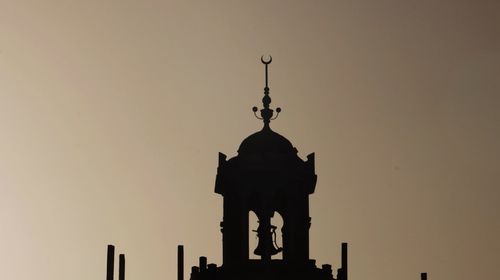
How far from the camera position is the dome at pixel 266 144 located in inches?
1779

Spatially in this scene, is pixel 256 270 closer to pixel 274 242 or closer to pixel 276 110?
pixel 274 242

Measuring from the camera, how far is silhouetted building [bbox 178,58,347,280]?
146 ft

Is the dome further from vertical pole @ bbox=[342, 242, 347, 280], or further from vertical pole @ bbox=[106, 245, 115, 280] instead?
vertical pole @ bbox=[106, 245, 115, 280]

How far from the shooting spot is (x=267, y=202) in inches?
1773

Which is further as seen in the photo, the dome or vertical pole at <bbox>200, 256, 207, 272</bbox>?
the dome

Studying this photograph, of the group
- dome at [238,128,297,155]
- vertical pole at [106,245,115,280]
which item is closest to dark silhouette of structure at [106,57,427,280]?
dome at [238,128,297,155]

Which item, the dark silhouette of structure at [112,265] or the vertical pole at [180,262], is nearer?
the dark silhouette of structure at [112,265]

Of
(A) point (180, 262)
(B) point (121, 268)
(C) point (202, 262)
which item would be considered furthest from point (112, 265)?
(C) point (202, 262)

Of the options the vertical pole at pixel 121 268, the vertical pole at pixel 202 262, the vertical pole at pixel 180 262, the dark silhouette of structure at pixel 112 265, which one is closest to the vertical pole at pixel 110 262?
the dark silhouette of structure at pixel 112 265

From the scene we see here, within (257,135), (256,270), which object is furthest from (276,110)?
(256,270)

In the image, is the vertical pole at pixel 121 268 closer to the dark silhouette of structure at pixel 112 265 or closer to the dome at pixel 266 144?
the dark silhouette of structure at pixel 112 265

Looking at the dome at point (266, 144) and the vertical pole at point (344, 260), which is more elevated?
the dome at point (266, 144)

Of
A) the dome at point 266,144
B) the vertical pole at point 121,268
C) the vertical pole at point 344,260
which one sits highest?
the dome at point 266,144

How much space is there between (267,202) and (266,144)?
155 centimetres
